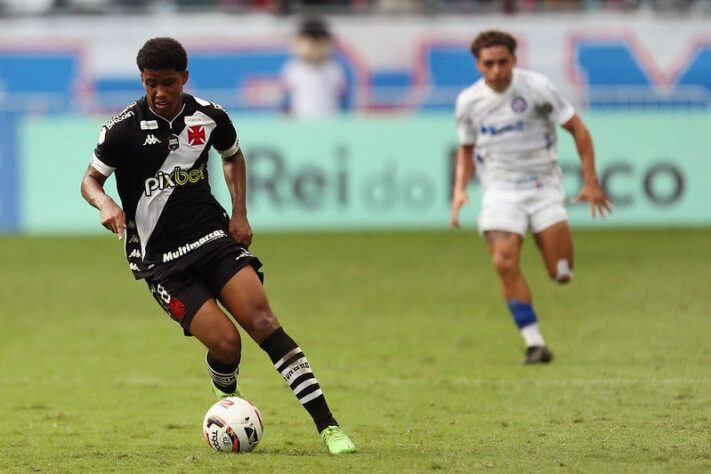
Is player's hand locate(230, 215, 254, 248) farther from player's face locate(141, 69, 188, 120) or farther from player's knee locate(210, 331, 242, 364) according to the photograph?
Result: player's face locate(141, 69, 188, 120)

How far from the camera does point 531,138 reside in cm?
1187

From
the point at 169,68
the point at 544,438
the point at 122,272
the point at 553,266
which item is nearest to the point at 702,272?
the point at 553,266

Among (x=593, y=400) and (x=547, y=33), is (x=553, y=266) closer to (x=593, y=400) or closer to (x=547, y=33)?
(x=593, y=400)

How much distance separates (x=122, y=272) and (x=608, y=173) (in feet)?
23.7

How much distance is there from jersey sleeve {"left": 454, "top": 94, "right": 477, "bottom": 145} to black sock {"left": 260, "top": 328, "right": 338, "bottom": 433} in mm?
4449

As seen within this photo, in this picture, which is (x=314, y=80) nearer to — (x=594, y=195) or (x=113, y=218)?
(x=594, y=195)

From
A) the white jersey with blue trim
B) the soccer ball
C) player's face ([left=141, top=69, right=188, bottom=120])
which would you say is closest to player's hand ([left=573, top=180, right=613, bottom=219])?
the white jersey with blue trim

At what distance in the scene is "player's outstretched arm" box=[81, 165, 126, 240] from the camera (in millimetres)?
7660

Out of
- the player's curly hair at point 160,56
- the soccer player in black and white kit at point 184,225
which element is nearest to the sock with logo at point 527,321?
the soccer player in black and white kit at point 184,225

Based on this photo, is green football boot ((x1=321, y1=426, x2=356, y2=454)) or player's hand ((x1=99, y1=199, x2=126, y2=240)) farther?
green football boot ((x1=321, y1=426, x2=356, y2=454))

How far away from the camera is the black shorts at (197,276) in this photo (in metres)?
8.02

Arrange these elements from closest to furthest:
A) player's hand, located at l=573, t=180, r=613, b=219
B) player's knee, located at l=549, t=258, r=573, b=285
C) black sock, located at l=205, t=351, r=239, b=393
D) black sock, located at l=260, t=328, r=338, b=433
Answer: black sock, located at l=260, t=328, r=338, b=433, black sock, located at l=205, t=351, r=239, b=393, player's hand, located at l=573, t=180, r=613, b=219, player's knee, located at l=549, t=258, r=573, b=285

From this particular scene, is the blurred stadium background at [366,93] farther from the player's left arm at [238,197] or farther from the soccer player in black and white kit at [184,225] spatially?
the soccer player in black and white kit at [184,225]

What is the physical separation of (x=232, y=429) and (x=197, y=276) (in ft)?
2.87
